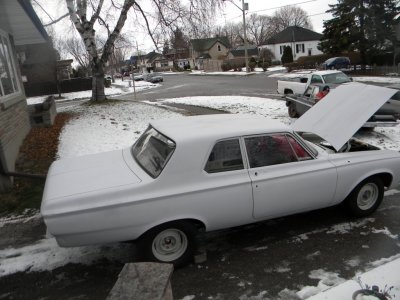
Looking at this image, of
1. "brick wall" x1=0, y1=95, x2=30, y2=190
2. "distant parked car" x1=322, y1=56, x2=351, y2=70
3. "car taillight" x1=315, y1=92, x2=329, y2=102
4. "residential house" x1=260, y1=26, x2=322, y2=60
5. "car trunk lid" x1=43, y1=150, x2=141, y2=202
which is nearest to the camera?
"car trunk lid" x1=43, y1=150, x2=141, y2=202

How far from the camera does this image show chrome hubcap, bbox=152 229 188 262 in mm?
3854

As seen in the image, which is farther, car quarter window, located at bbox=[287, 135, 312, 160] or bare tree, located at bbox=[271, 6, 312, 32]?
bare tree, located at bbox=[271, 6, 312, 32]

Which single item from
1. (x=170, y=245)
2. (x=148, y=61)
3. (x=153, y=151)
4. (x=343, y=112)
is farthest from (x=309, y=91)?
(x=148, y=61)

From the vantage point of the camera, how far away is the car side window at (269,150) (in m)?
4.16

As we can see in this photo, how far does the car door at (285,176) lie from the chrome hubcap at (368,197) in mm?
647

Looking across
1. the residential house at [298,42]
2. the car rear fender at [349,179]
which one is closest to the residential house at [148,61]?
the residential house at [298,42]

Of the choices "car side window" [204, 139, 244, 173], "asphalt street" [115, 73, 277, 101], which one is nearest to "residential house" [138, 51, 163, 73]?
"asphalt street" [115, 73, 277, 101]

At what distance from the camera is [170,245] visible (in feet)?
12.9

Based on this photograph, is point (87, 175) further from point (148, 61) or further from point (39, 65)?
point (148, 61)

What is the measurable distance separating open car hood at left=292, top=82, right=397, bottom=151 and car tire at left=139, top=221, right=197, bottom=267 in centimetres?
213

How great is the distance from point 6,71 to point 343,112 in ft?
27.8

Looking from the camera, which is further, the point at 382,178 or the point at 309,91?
the point at 309,91

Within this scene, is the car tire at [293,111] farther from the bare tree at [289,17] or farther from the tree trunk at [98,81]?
the bare tree at [289,17]

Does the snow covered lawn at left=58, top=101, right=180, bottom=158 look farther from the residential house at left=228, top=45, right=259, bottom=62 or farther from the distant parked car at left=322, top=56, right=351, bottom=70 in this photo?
the residential house at left=228, top=45, right=259, bottom=62
